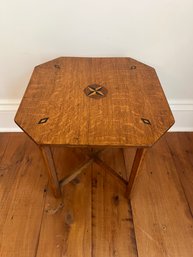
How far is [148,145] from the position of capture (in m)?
0.65

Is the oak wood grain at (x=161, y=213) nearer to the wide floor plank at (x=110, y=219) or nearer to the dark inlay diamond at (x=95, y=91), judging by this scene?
the wide floor plank at (x=110, y=219)

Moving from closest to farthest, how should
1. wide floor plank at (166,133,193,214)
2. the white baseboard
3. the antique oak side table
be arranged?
the antique oak side table → wide floor plank at (166,133,193,214) → the white baseboard

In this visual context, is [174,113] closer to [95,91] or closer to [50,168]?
[95,91]

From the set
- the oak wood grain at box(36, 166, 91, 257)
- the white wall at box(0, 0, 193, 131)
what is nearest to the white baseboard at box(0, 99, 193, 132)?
the white wall at box(0, 0, 193, 131)

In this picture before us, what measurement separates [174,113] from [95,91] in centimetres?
77

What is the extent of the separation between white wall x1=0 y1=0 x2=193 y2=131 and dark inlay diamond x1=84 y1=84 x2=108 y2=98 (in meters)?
0.34

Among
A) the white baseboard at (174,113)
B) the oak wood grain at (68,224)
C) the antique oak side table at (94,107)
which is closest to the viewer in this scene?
the antique oak side table at (94,107)

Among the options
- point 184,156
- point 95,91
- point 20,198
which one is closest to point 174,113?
point 184,156

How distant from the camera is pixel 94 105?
0.78 metres

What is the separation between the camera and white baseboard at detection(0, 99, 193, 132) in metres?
1.34

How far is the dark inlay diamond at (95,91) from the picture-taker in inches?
32.3

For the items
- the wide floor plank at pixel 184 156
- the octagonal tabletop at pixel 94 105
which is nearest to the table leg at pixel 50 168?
the octagonal tabletop at pixel 94 105

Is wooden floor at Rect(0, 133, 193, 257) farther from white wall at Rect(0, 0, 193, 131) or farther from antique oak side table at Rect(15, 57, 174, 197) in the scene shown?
white wall at Rect(0, 0, 193, 131)

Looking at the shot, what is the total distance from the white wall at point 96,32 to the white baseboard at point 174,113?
19 centimetres
